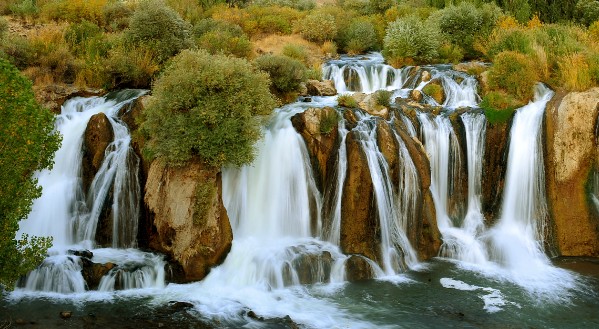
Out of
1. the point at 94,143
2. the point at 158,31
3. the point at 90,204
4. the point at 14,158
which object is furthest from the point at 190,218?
the point at 158,31

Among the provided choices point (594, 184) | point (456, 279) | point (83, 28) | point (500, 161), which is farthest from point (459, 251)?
point (83, 28)

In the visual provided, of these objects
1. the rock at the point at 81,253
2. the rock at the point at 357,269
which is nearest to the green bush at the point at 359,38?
the rock at the point at 357,269

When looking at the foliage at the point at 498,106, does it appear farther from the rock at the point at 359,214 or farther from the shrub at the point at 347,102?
the rock at the point at 359,214

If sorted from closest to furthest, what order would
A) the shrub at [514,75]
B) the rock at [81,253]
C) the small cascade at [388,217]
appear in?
the rock at [81,253], the small cascade at [388,217], the shrub at [514,75]

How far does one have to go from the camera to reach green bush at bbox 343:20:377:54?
27.1 meters

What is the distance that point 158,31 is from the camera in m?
19.5

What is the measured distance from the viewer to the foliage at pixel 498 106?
15562 mm

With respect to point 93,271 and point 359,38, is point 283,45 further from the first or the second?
point 93,271

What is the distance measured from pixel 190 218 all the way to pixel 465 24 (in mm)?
18546

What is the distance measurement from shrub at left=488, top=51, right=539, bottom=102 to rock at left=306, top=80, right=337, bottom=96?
5653mm

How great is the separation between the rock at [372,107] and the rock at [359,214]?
9.09 feet

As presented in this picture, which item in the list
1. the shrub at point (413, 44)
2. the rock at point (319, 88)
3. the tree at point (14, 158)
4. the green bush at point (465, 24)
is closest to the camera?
the tree at point (14, 158)

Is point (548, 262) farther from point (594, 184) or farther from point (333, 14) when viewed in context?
point (333, 14)

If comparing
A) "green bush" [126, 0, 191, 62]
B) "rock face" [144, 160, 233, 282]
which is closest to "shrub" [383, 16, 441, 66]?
"green bush" [126, 0, 191, 62]
